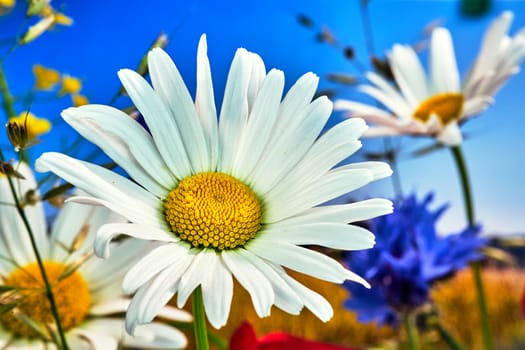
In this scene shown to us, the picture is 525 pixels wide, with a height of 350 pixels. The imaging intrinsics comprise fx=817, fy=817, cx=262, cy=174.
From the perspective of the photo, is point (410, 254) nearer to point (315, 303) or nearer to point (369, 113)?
point (369, 113)

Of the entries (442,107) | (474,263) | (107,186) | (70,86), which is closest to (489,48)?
(442,107)

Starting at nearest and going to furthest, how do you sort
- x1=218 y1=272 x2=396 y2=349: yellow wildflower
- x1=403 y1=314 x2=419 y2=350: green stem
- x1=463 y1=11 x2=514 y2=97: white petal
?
x1=403 y1=314 x2=419 y2=350: green stem, x1=463 y1=11 x2=514 y2=97: white petal, x1=218 y1=272 x2=396 y2=349: yellow wildflower

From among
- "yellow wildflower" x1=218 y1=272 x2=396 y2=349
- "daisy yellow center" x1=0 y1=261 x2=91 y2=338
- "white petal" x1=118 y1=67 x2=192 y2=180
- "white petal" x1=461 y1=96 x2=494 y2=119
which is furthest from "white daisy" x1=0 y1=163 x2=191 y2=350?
"yellow wildflower" x1=218 y1=272 x2=396 y2=349

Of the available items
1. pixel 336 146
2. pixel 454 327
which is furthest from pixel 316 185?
pixel 454 327

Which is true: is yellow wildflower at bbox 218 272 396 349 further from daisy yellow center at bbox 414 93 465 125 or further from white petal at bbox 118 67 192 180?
white petal at bbox 118 67 192 180

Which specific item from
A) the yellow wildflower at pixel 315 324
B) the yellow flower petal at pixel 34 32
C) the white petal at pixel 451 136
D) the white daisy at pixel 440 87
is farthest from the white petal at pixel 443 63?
the yellow flower petal at pixel 34 32

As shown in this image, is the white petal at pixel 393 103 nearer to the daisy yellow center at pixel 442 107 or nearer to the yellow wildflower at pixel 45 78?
the daisy yellow center at pixel 442 107
